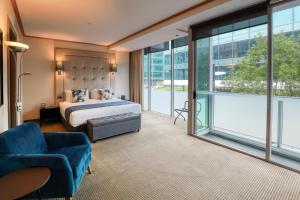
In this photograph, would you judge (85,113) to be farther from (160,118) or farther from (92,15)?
(160,118)

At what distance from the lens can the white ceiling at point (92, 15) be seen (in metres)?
3.02

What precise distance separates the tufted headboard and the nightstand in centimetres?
47

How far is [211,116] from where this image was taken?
4.37m

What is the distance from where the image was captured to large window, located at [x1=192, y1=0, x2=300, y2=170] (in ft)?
9.33

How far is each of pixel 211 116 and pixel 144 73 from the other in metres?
3.63

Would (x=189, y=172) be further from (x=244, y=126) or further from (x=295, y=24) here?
(x=295, y=24)

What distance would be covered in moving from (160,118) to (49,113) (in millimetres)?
3336

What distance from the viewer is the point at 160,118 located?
233 inches

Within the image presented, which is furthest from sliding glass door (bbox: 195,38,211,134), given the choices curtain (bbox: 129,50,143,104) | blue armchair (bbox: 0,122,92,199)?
curtain (bbox: 129,50,143,104)

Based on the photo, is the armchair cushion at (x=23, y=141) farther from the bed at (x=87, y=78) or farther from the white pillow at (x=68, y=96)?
the white pillow at (x=68, y=96)

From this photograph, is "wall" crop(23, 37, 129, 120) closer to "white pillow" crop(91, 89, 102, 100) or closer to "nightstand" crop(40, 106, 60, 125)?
"nightstand" crop(40, 106, 60, 125)

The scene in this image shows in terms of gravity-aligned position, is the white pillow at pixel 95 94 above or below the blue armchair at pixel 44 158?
above

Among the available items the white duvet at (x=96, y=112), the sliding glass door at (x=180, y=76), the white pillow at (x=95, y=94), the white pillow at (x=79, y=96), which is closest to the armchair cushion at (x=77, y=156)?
the white duvet at (x=96, y=112)

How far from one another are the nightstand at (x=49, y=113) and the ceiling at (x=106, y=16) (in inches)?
81.6
